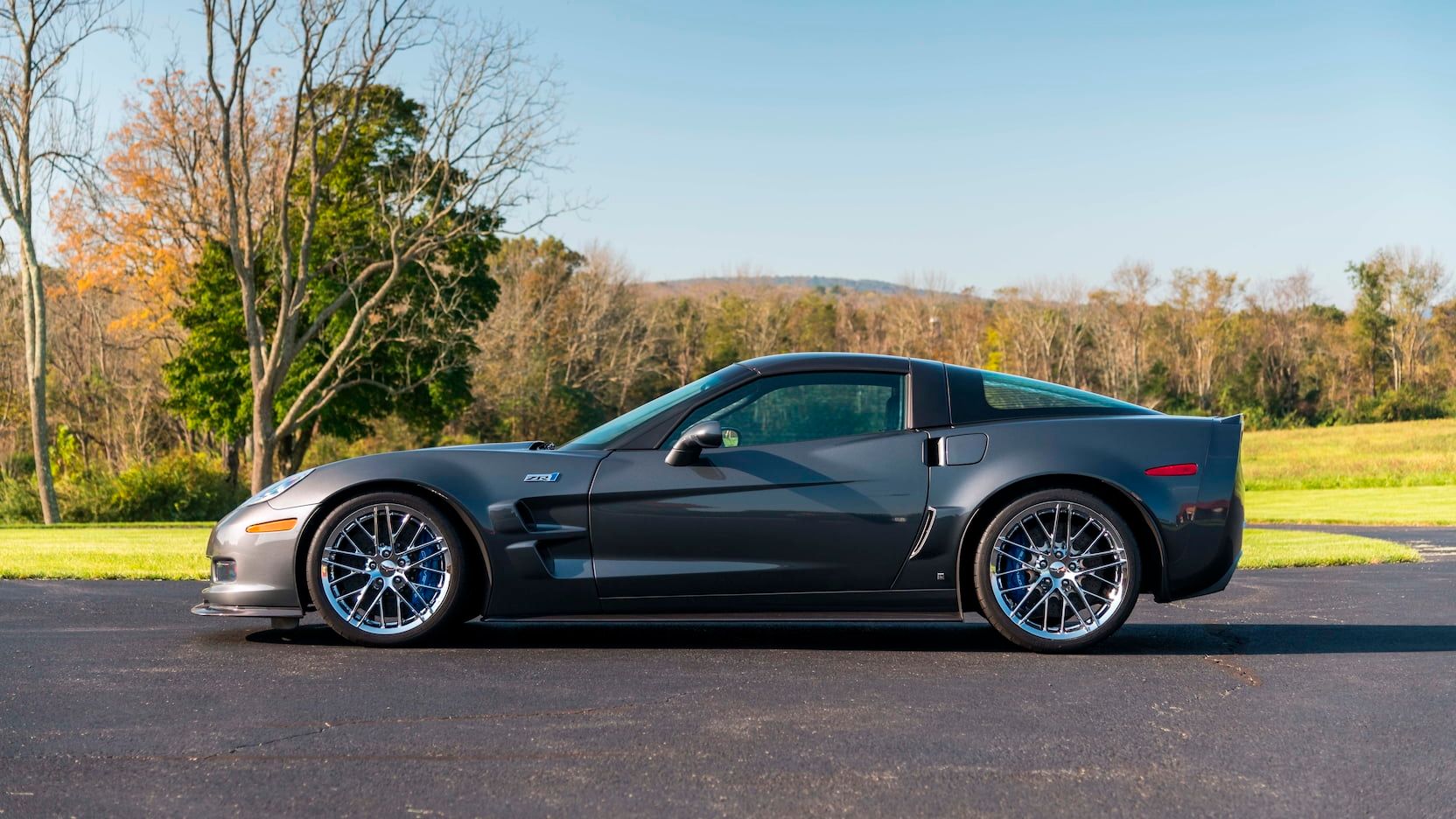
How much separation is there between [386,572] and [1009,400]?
2.91 m

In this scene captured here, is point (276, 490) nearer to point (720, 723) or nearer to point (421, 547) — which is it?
point (421, 547)

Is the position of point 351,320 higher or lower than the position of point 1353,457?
higher

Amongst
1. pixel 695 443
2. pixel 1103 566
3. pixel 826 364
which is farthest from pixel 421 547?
pixel 1103 566

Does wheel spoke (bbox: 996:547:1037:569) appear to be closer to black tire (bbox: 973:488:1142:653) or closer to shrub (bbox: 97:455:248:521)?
black tire (bbox: 973:488:1142:653)

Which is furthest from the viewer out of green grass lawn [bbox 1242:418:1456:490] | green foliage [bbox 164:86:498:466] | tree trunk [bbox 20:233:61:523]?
green grass lawn [bbox 1242:418:1456:490]

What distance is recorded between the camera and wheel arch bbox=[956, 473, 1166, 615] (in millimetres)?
5520

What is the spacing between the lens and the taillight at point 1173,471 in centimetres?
557

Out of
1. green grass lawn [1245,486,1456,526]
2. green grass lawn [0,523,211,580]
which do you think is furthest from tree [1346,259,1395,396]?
green grass lawn [0,523,211,580]

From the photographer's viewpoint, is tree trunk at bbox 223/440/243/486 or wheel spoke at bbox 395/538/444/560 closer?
wheel spoke at bbox 395/538/444/560

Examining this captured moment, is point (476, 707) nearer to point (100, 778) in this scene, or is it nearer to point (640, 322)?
point (100, 778)

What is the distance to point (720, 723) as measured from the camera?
159 inches

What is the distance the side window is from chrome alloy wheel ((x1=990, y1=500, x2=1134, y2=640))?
73cm

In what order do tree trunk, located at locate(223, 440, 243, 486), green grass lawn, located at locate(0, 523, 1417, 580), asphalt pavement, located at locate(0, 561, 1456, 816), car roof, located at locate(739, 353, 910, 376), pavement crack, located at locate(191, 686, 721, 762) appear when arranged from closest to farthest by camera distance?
1. asphalt pavement, located at locate(0, 561, 1456, 816)
2. pavement crack, located at locate(191, 686, 721, 762)
3. car roof, located at locate(739, 353, 910, 376)
4. green grass lawn, located at locate(0, 523, 1417, 580)
5. tree trunk, located at locate(223, 440, 243, 486)

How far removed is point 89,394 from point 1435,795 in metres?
52.1
